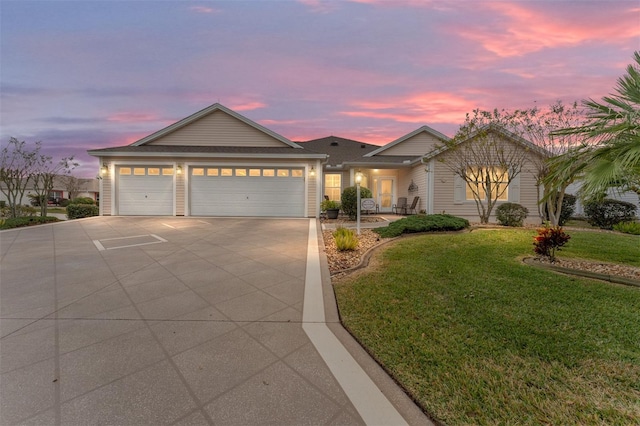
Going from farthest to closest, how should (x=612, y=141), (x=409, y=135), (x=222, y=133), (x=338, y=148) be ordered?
(x=338, y=148), (x=409, y=135), (x=222, y=133), (x=612, y=141)

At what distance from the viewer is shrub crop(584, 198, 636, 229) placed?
9539mm

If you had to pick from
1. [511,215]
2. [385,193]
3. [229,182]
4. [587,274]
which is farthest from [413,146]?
[587,274]

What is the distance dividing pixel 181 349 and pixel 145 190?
13.2m

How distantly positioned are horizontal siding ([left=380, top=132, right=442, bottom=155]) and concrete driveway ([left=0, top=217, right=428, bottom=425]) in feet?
42.4

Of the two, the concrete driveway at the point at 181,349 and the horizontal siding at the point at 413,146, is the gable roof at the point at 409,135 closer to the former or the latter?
the horizontal siding at the point at 413,146

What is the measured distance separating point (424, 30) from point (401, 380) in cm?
1073

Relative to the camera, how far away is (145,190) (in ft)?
42.7

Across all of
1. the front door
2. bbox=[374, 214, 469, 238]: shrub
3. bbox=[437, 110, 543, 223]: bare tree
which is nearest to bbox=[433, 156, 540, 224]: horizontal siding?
bbox=[437, 110, 543, 223]: bare tree

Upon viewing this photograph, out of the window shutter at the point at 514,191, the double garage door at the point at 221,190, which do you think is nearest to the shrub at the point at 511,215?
the window shutter at the point at 514,191

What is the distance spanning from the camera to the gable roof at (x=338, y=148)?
1844 cm

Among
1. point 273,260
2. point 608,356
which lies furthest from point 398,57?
point 608,356

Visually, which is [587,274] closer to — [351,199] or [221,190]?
[351,199]

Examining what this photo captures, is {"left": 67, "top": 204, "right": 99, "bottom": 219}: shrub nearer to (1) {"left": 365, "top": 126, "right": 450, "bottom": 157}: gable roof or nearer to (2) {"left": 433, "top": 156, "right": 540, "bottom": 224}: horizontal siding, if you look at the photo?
(1) {"left": 365, "top": 126, "right": 450, "bottom": 157}: gable roof

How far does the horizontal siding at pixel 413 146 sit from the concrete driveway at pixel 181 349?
12910 millimetres
